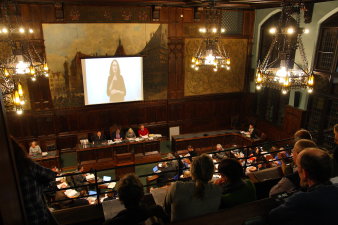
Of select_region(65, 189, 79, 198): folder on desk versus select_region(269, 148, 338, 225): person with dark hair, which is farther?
select_region(65, 189, 79, 198): folder on desk

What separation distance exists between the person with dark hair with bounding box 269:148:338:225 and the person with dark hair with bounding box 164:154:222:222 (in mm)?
557

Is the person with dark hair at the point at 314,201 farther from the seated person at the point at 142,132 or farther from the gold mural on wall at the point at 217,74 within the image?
the gold mural on wall at the point at 217,74

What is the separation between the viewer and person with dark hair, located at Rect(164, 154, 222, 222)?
2.33 meters

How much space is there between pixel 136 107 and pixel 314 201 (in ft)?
28.4

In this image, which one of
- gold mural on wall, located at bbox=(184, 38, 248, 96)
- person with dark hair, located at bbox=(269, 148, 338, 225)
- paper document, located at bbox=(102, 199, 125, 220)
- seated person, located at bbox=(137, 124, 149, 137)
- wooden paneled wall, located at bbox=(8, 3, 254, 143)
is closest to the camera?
person with dark hair, located at bbox=(269, 148, 338, 225)

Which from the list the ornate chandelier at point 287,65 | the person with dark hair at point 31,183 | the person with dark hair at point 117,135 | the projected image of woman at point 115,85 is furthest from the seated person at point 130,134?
the person with dark hair at point 31,183

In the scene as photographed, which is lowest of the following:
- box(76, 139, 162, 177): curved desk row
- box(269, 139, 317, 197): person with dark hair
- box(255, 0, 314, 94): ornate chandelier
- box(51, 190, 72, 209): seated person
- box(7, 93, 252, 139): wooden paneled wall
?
box(76, 139, 162, 177): curved desk row

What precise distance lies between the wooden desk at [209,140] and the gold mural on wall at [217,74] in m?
1.77

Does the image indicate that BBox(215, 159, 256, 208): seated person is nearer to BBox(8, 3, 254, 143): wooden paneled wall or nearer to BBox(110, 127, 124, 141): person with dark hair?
BBox(110, 127, 124, 141): person with dark hair

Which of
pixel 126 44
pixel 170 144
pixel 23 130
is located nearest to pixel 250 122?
pixel 170 144

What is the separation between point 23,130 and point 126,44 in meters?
4.48

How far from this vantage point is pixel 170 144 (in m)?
10.4

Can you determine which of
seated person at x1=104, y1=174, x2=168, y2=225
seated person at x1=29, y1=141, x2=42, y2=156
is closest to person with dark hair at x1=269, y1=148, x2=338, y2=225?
seated person at x1=104, y1=174, x2=168, y2=225

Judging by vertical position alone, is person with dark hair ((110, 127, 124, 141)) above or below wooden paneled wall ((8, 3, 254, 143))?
below
